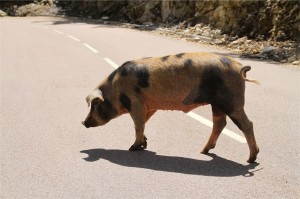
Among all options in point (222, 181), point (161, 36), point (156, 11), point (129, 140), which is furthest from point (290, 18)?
point (222, 181)

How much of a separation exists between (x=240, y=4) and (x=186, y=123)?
1303cm

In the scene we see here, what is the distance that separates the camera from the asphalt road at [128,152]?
499cm

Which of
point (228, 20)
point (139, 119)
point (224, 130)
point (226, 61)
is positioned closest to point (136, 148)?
point (139, 119)

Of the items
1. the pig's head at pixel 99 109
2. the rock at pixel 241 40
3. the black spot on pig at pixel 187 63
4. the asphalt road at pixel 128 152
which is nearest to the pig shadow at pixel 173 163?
the asphalt road at pixel 128 152

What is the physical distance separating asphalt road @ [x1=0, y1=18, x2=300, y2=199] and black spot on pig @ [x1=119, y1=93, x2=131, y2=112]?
61cm

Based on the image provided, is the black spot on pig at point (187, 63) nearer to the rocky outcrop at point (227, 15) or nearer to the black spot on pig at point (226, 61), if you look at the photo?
the black spot on pig at point (226, 61)

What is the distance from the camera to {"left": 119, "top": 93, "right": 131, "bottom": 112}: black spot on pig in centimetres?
581

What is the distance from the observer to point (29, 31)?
76.9 ft

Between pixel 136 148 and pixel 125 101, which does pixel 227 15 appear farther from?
pixel 125 101

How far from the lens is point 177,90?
559 centimetres

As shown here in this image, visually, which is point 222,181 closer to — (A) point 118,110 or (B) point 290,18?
(A) point 118,110

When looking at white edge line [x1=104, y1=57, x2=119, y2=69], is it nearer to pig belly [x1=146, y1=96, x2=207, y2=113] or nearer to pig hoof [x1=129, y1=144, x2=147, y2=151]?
pig hoof [x1=129, y1=144, x2=147, y2=151]

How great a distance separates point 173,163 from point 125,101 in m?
0.92

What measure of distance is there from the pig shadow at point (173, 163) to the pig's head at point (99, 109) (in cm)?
43
